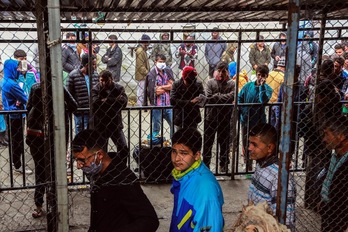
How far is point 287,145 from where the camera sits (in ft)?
9.80

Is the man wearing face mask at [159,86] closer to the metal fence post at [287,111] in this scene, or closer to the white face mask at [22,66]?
the white face mask at [22,66]

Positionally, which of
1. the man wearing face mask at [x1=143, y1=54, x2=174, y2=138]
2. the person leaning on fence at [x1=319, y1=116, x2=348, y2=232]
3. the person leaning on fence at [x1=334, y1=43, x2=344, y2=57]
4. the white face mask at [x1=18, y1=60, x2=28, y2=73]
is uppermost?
the person leaning on fence at [x1=334, y1=43, x2=344, y2=57]

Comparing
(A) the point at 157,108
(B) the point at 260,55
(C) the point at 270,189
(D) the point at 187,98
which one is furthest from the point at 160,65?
(C) the point at 270,189

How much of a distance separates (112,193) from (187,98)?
4.41 m

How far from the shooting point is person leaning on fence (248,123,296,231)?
338 cm

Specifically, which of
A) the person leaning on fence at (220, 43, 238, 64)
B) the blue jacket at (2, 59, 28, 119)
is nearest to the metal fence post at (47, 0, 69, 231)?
the blue jacket at (2, 59, 28, 119)

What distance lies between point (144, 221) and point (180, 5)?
344cm

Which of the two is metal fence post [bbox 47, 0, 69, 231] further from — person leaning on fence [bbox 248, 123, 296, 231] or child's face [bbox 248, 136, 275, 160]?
child's face [bbox 248, 136, 275, 160]

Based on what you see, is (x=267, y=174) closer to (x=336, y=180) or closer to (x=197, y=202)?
(x=197, y=202)

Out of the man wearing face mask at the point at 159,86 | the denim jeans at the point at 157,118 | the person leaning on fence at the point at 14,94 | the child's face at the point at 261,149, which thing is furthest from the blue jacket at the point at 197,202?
the man wearing face mask at the point at 159,86

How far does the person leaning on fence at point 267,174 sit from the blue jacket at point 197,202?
Answer: 370mm

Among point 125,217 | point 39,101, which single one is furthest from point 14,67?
point 125,217

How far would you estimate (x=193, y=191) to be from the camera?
3107mm

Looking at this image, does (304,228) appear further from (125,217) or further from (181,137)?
(125,217)
